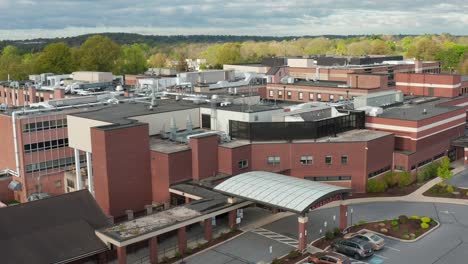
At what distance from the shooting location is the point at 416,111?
68.0 metres

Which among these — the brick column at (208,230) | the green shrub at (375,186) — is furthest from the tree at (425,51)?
the brick column at (208,230)

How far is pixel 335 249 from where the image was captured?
129 feet

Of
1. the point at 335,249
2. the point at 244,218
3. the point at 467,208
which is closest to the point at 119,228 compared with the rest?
the point at 244,218

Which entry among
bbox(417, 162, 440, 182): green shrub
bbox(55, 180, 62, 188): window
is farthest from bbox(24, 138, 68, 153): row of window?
bbox(417, 162, 440, 182): green shrub

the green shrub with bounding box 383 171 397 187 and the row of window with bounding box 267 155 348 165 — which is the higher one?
the row of window with bounding box 267 155 348 165

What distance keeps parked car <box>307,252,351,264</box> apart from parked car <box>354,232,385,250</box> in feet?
11.7

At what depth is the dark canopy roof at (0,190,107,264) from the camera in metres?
35.0

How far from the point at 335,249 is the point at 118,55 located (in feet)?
369

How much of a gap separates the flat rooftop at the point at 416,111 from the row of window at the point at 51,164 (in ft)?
125

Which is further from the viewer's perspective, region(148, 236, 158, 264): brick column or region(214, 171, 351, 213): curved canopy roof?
region(214, 171, 351, 213): curved canopy roof

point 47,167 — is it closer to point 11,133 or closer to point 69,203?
point 11,133

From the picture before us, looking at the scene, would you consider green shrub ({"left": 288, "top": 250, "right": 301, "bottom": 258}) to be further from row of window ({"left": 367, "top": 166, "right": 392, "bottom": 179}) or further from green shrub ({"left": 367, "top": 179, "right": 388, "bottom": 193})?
row of window ({"left": 367, "top": 166, "right": 392, "bottom": 179})

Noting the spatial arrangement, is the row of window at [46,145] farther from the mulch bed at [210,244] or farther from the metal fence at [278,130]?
the mulch bed at [210,244]

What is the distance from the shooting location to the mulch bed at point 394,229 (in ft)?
136
